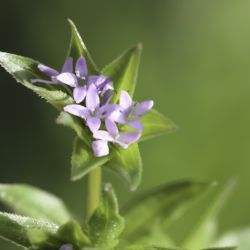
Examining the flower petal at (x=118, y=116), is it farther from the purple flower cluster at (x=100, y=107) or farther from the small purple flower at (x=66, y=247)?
the small purple flower at (x=66, y=247)

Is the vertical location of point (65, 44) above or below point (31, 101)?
above

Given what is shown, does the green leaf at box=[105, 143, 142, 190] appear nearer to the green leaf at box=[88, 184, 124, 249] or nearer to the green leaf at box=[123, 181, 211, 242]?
the green leaf at box=[88, 184, 124, 249]

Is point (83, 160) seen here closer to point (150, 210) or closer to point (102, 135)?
point (102, 135)

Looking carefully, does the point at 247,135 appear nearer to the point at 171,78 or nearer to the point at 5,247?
the point at 171,78

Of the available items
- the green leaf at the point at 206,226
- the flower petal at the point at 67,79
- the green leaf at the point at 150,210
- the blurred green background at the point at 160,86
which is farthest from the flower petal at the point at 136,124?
the blurred green background at the point at 160,86

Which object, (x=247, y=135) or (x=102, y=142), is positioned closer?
(x=102, y=142)

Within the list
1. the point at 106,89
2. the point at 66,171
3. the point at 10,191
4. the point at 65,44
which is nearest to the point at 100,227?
the point at 106,89
